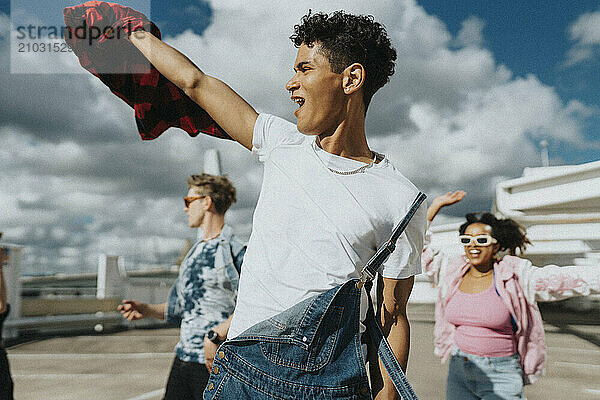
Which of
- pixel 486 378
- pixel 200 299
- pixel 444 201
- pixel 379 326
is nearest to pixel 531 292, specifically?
pixel 486 378

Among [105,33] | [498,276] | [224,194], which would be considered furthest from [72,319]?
[105,33]

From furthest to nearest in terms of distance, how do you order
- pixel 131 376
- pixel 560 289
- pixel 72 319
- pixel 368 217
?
pixel 72 319
pixel 131 376
pixel 560 289
pixel 368 217

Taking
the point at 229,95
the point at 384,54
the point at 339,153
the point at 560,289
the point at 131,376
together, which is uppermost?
the point at 384,54

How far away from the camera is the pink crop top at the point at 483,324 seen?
396cm

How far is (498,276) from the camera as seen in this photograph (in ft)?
14.0

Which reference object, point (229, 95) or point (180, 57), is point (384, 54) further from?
point (180, 57)

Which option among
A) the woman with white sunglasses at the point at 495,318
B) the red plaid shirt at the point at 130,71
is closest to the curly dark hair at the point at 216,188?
the woman with white sunglasses at the point at 495,318

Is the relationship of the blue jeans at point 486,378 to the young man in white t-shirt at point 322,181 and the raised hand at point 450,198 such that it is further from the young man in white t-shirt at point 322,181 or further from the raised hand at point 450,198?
the young man in white t-shirt at point 322,181

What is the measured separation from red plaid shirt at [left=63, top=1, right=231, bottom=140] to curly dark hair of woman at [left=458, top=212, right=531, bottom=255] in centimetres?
319

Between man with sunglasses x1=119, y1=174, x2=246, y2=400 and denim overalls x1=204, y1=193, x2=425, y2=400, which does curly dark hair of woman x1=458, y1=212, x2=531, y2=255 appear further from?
denim overalls x1=204, y1=193, x2=425, y2=400

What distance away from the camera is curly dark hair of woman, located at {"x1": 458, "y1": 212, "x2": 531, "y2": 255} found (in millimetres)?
4617

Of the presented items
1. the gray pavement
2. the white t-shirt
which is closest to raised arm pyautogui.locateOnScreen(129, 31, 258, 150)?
the white t-shirt

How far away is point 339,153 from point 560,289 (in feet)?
9.85

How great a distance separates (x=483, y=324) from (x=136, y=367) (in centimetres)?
618
